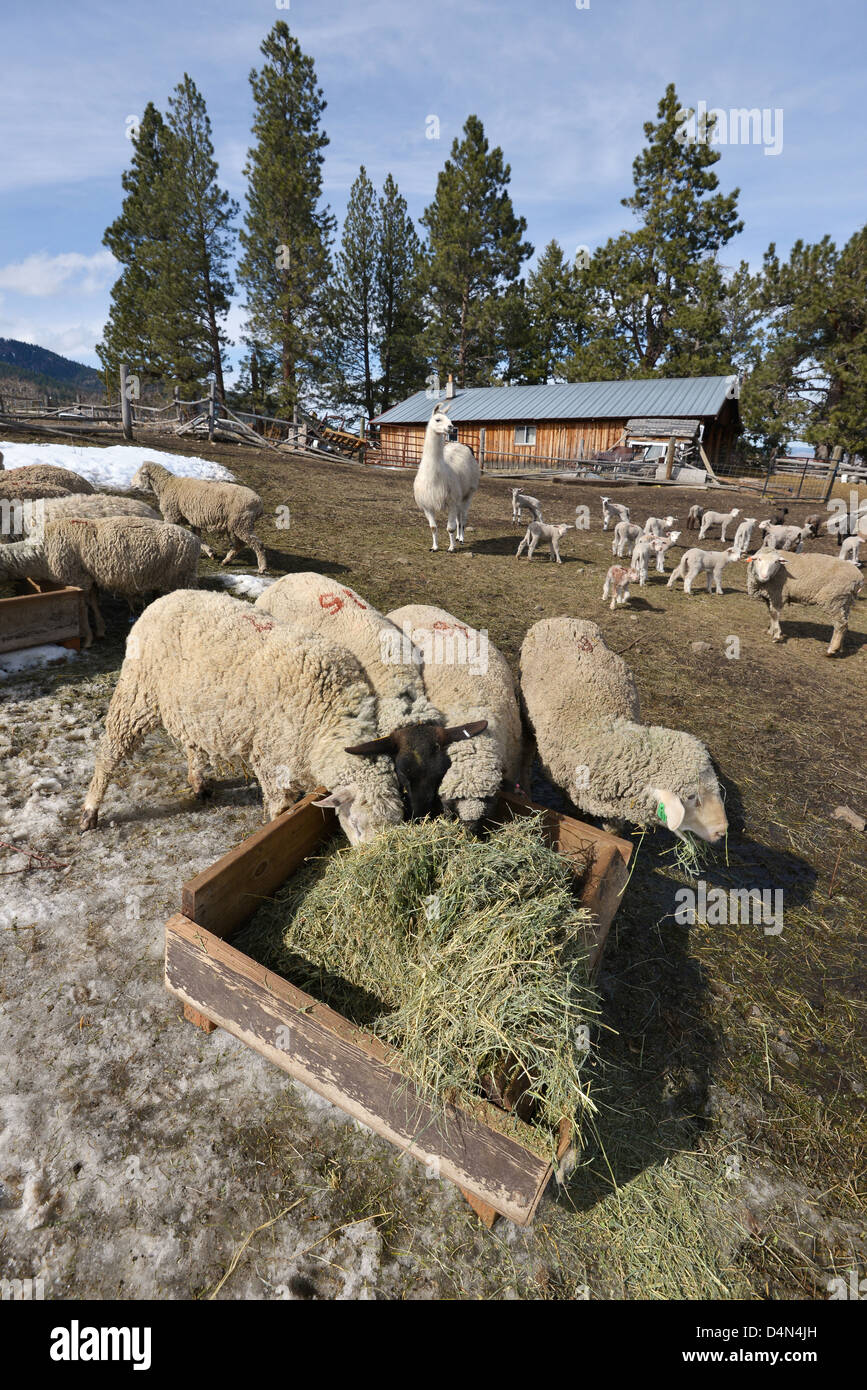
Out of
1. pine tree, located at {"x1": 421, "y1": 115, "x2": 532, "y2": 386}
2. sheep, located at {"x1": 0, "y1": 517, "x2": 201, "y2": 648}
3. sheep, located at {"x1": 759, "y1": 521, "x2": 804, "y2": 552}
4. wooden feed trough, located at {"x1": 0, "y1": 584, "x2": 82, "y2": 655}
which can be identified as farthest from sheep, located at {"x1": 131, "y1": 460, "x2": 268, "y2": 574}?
pine tree, located at {"x1": 421, "y1": 115, "x2": 532, "y2": 386}

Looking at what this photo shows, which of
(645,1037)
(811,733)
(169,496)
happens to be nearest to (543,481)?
(169,496)

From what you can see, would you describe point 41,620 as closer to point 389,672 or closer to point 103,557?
point 103,557

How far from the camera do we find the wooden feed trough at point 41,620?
20.3 feet

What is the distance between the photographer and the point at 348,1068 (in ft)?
8.00

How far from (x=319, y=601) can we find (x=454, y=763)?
206 cm

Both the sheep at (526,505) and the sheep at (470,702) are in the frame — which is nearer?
the sheep at (470,702)

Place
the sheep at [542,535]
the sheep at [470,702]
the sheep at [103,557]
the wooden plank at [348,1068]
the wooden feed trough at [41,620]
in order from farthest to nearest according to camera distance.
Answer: the sheep at [542,535] → the sheep at [103,557] → the wooden feed trough at [41,620] → the sheep at [470,702] → the wooden plank at [348,1068]

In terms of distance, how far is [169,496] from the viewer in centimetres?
991

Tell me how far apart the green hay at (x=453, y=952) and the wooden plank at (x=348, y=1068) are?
0.40ft

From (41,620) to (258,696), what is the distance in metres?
4.07

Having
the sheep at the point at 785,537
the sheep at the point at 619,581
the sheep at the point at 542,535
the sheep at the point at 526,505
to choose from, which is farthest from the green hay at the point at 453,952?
the sheep at the point at 785,537

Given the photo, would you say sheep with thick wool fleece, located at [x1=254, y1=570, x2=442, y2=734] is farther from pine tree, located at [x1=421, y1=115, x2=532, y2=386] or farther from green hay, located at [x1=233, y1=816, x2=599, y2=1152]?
pine tree, located at [x1=421, y1=115, x2=532, y2=386]

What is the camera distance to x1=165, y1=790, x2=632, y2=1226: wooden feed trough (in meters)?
2.19

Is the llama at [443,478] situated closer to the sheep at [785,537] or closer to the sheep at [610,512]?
the sheep at [610,512]
